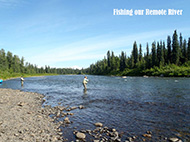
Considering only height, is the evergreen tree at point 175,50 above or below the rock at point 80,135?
above

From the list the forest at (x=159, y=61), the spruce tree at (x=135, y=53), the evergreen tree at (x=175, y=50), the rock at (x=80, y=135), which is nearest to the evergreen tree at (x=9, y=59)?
the forest at (x=159, y=61)

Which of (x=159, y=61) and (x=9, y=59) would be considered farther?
(x=9, y=59)

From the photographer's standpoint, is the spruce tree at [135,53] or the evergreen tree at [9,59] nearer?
the evergreen tree at [9,59]

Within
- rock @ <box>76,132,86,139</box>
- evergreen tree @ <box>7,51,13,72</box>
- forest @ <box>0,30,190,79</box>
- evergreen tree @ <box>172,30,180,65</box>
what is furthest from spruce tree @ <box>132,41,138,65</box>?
rock @ <box>76,132,86,139</box>

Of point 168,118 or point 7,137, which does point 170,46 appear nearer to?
point 168,118

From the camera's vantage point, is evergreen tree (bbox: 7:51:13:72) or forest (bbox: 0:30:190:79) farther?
evergreen tree (bbox: 7:51:13:72)

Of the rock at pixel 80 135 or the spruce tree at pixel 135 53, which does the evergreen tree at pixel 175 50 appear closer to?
the spruce tree at pixel 135 53

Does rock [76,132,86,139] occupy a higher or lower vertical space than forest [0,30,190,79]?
lower

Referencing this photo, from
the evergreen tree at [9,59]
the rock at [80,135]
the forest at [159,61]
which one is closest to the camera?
the rock at [80,135]

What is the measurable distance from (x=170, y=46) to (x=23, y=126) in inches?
4795

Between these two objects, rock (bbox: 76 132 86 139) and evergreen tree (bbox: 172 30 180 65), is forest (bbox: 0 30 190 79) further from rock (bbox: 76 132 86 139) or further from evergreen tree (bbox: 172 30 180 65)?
rock (bbox: 76 132 86 139)

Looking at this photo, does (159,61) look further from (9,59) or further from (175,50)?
(9,59)

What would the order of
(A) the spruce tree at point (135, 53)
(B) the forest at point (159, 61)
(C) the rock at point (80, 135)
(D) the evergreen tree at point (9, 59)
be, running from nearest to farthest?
1. (C) the rock at point (80, 135)
2. (B) the forest at point (159, 61)
3. (D) the evergreen tree at point (9, 59)
4. (A) the spruce tree at point (135, 53)

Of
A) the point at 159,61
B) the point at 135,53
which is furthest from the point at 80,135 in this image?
the point at 135,53
